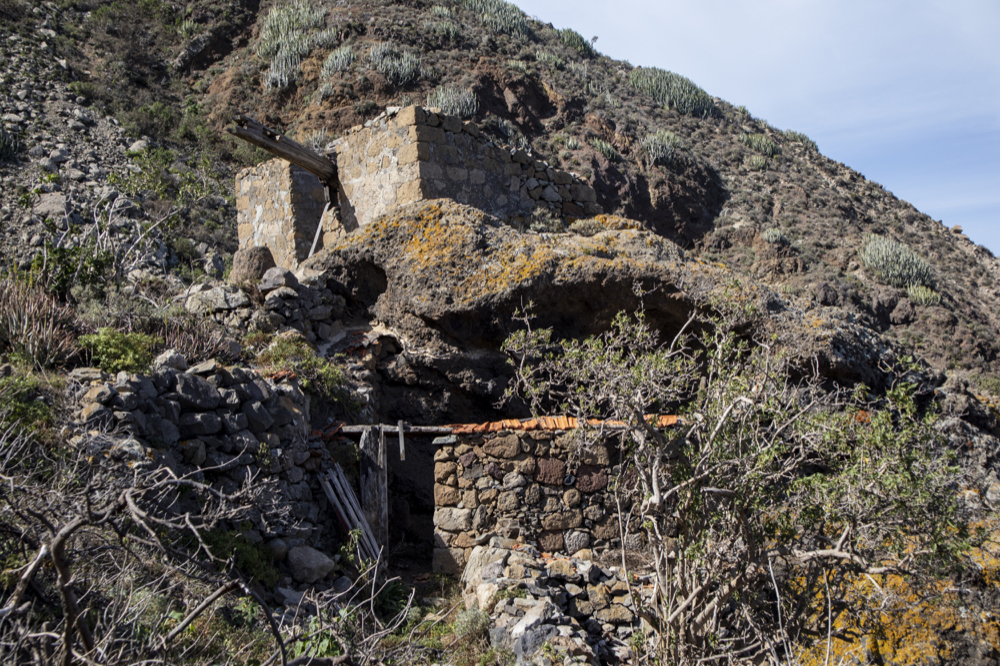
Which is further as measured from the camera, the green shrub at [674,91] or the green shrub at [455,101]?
the green shrub at [674,91]

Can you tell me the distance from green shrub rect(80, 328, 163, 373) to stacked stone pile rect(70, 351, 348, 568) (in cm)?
17

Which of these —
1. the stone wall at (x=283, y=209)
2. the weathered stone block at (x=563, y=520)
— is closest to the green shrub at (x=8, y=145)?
the stone wall at (x=283, y=209)

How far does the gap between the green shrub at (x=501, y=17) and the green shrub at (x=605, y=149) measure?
7613mm

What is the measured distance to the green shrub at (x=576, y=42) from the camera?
25656 mm

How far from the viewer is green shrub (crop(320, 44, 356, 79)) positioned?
19.8 m

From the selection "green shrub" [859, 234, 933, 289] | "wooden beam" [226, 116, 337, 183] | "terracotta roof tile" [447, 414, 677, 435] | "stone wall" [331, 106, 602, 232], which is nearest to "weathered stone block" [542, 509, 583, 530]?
"terracotta roof tile" [447, 414, 677, 435]

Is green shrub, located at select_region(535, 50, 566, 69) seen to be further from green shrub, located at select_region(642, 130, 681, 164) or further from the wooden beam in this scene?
the wooden beam

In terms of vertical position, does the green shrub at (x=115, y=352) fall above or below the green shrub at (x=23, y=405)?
above

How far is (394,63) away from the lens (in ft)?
63.8

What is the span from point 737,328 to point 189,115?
17852mm

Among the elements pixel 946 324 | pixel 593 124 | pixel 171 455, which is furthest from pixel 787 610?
pixel 593 124

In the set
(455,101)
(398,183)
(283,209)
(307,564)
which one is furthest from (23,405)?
(455,101)

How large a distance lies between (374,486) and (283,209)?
5447 mm

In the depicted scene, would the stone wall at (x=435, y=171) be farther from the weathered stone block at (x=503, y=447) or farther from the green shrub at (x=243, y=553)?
the green shrub at (x=243, y=553)
